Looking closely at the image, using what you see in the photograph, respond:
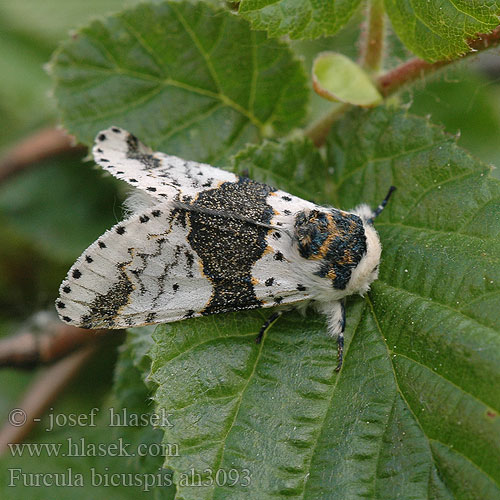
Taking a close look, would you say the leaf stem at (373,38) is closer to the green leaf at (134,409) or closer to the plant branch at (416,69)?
the plant branch at (416,69)

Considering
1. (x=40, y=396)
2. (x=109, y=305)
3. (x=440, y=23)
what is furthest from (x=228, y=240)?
(x=40, y=396)

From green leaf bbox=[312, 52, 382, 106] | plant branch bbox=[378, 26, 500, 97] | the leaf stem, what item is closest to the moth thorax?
green leaf bbox=[312, 52, 382, 106]

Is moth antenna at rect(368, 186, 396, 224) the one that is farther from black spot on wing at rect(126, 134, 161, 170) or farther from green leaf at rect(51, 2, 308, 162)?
black spot on wing at rect(126, 134, 161, 170)

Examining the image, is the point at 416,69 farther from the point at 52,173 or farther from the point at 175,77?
the point at 52,173

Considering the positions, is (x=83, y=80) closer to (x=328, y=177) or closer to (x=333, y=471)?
(x=328, y=177)

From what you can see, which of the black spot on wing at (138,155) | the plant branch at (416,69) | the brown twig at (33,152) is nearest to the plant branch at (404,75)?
the plant branch at (416,69)
